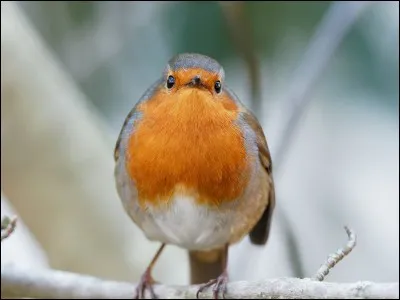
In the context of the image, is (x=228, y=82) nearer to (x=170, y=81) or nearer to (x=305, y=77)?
(x=305, y=77)

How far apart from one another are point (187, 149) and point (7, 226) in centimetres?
62

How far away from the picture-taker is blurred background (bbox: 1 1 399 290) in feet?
12.1

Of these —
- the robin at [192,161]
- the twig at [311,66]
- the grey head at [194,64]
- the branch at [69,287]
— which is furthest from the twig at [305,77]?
the grey head at [194,64]

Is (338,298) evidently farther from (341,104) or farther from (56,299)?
(341,104)

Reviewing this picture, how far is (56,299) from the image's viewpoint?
3094 mm

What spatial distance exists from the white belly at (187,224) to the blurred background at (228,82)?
1.02ft

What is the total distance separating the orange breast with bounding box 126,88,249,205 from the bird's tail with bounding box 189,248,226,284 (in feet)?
2.20

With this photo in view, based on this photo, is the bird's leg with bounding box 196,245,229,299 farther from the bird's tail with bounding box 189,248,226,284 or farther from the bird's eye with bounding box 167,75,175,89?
the bird's eye with bounding box 167,75,175,89

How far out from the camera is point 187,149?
108 inches

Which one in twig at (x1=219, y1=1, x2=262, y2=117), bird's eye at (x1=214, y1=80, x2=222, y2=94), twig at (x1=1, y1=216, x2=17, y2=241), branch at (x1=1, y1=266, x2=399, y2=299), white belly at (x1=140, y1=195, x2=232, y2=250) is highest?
bird's eye at (x1=214, y1=80, x2=222, y2=94)

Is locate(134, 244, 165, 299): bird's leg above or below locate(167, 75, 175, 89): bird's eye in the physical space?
below

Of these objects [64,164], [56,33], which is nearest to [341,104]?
[56,33]

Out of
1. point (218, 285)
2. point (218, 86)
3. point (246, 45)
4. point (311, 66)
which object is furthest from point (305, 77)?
point (218, 285)

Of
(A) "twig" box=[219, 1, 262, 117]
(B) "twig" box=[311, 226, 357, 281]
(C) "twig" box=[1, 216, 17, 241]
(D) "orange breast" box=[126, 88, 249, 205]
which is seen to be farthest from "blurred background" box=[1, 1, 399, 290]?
(B) "twig" box=[311, 226, 357, 281]
